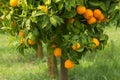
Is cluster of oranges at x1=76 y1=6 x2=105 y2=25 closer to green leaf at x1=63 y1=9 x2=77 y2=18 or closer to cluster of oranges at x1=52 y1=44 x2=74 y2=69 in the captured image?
green leaf at x1=63 y1=9 x2=77 y2=18

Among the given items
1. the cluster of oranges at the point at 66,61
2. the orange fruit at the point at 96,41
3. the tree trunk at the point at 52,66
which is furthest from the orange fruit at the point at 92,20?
the tree trunk at the point at 52,66

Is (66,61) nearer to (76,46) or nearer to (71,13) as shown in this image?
(76,46)

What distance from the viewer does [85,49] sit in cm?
398

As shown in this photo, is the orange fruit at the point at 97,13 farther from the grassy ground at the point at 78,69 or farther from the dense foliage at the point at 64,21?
the grassy ground at the point at 78,69

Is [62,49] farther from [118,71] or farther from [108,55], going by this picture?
[108,55]

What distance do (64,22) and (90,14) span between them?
39 cm

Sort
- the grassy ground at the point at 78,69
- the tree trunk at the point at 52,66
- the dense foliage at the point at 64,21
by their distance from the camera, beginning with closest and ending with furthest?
the dense foliage at the point at 64,21, the grassy ground at the point at 78,69, the tree trunk at the point at 52,66

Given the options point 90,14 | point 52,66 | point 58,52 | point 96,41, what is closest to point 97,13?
point 90,14

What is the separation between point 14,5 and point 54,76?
275 centimetres

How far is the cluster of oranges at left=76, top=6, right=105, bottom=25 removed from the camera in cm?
376

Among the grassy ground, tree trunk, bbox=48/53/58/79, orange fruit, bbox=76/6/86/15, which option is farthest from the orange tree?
tree trunk, bbox=48/53/58/79

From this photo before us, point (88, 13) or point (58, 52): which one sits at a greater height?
point (88, 13)

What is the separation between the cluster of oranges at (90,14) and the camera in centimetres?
376

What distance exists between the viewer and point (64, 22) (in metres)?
4.06
